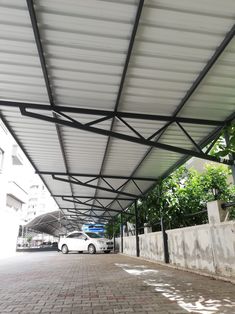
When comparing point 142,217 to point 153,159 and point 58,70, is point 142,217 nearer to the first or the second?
point 153,159

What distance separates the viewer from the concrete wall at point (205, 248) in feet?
23.0

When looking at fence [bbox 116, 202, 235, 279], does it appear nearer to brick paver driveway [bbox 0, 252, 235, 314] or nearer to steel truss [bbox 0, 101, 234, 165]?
brick paver driveway [bbox 0, 252, 235, 314]

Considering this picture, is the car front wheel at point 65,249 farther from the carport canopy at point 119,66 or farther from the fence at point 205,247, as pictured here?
the carport canopy at point 119,66

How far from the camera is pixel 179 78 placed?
5707 millimetres

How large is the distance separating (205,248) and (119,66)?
573 centimetres

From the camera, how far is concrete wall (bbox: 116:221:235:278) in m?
7.00

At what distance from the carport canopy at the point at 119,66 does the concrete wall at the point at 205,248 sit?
6.83 feet

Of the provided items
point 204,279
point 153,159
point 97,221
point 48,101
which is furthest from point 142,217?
point 97,221

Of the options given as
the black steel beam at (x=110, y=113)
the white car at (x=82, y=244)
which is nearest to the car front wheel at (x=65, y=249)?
the white car at (x=82, y=244)

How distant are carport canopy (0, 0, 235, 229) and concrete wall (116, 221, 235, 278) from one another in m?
2.08

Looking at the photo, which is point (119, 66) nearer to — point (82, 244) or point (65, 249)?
point (82, 244)

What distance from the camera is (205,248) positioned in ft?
27.1

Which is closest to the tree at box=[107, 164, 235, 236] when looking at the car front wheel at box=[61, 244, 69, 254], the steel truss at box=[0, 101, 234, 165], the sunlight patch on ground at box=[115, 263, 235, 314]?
the steel truss at box=[0, 101, 234, 165]

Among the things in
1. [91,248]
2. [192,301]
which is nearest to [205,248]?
[192,301]
